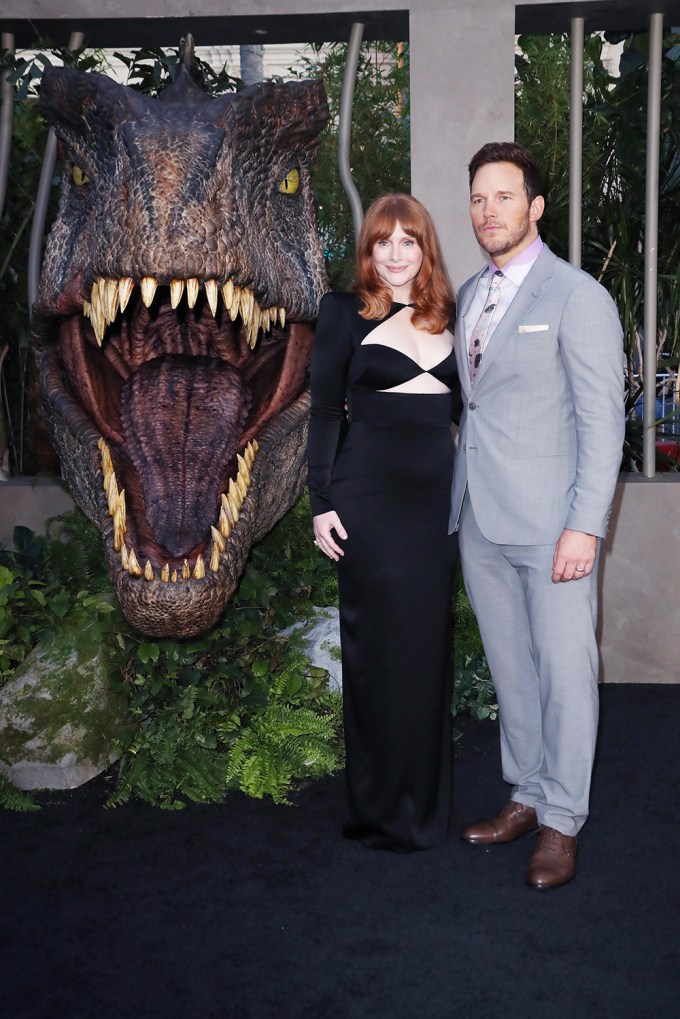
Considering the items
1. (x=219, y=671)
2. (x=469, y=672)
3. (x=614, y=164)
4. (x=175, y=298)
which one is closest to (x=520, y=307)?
(x=175, y=298)

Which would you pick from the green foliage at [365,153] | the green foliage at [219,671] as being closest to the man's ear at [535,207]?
the green foliage at [219,671]

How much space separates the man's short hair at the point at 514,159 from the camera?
2.62 metres

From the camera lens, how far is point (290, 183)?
332 cm

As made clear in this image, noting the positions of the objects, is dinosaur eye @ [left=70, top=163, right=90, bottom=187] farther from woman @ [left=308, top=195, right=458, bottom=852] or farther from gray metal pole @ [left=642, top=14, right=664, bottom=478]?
gray metal pole @ [left=642, top=14, right=664, bottom=478]

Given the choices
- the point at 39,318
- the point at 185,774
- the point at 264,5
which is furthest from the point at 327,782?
the point at 264,5

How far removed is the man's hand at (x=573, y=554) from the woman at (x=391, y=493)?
371 millimetres

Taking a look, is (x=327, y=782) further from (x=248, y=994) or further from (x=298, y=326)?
(x=298, y=326)

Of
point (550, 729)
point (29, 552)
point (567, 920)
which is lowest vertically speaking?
point (567, 920)

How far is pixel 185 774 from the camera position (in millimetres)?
3297

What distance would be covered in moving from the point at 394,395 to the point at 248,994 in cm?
160

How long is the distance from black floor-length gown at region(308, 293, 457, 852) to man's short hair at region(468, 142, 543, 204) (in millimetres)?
470

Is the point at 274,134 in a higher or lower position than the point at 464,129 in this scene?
lower

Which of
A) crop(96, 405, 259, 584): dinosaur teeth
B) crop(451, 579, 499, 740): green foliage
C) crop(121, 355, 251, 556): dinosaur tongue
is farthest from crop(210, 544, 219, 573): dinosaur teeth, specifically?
crop(451, 579, 499, 740): green foliage

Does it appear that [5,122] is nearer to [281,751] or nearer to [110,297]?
[110,297]
